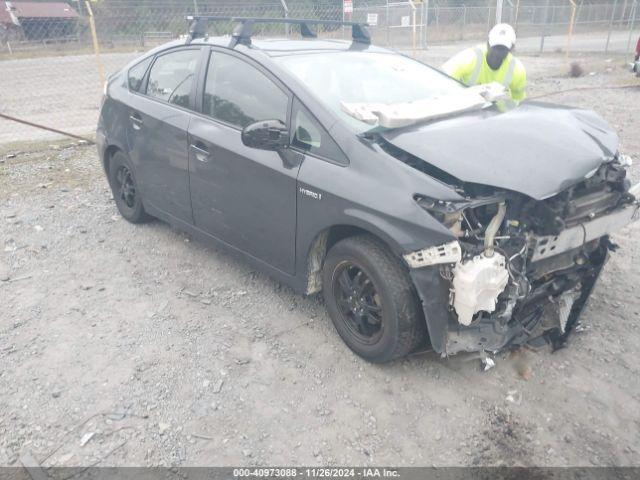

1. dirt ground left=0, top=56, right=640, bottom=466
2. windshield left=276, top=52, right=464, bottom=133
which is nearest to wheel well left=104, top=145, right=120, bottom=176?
dirt ground left=0, top=56, right=640, bottom=466

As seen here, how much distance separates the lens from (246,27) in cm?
377

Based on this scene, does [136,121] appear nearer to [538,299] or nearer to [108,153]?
[108,153]

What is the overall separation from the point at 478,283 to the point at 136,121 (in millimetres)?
3226

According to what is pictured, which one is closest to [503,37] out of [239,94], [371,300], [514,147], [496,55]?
[496,55]

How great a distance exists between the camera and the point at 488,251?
2.66 metres

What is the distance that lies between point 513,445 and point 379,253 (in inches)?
46.0

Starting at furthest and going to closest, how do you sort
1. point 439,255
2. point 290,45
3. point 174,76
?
point 174,76
point 290,45
point 439,255

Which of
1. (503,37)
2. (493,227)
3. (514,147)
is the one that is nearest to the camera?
(493,227)

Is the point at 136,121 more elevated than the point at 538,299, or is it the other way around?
the point at 136,121

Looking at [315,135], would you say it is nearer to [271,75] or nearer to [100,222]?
[271,75]

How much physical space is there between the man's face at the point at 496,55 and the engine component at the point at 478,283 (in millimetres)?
2950

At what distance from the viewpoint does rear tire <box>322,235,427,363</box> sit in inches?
112

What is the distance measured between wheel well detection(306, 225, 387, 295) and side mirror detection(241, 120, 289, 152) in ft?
1.98

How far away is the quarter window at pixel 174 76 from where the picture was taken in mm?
4062
